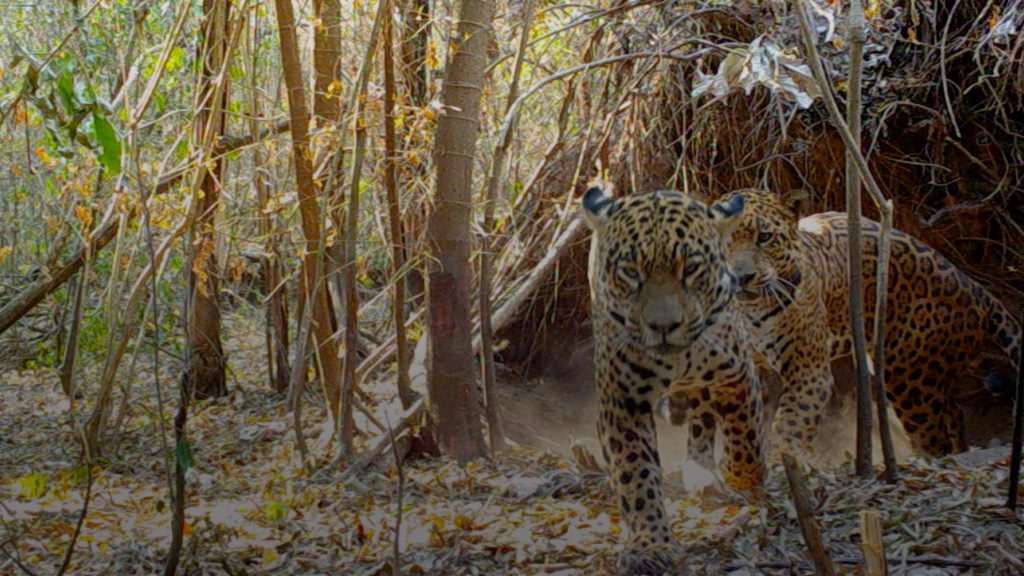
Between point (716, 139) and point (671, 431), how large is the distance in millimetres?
2384

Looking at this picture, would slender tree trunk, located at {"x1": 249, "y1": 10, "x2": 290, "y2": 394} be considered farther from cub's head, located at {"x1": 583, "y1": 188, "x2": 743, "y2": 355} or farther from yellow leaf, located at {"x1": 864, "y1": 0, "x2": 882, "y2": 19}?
yellow leaf, located at {"x1": 864, "y1": 0, "x2": 882, "y2": 19}

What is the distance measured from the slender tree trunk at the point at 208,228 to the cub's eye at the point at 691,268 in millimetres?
1839

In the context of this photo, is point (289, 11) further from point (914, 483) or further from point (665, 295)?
point (914, 483)

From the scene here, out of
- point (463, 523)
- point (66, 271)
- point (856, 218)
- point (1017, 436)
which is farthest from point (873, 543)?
point (66, 271)

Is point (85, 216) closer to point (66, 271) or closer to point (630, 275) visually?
point (66, 271)

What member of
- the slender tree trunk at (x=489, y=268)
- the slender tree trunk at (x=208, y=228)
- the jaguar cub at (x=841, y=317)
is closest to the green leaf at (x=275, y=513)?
the slender tree trunk at (x=208, y=228)

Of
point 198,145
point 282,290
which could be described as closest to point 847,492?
point 198,145

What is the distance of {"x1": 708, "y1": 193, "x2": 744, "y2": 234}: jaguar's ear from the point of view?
4.24 meters

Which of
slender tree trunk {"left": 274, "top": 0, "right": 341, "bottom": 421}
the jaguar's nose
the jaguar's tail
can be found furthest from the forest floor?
the jaguar's tail

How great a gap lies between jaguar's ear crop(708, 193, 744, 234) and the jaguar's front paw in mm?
1286

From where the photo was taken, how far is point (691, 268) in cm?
399

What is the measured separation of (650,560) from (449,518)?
46.9 inches

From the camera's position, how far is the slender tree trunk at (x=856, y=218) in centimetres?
380

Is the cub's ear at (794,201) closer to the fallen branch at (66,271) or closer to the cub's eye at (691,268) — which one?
the cub's eye at (691,268)
